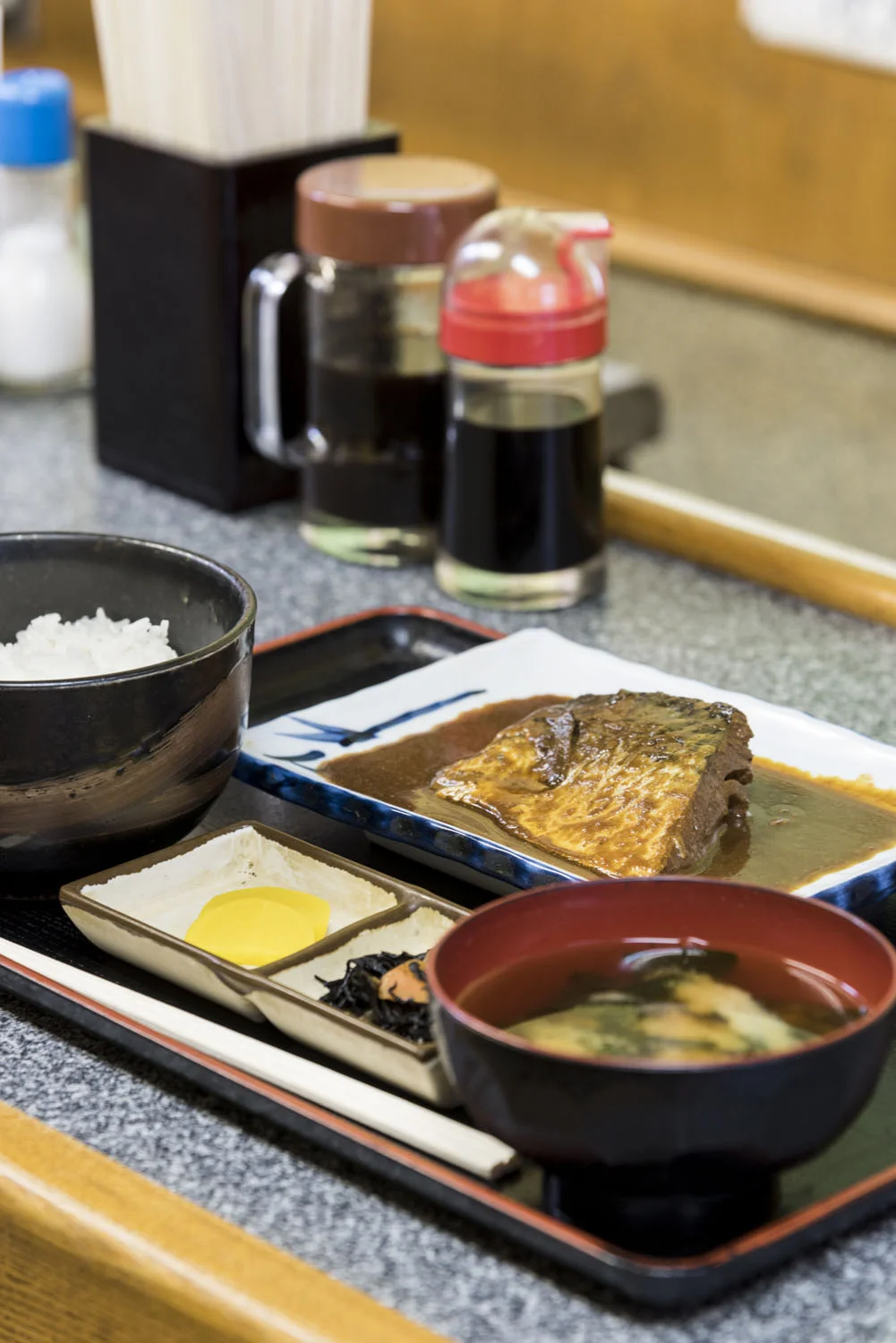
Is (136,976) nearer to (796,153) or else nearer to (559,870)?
(559,870)

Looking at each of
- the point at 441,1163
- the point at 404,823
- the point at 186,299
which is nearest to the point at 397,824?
the point at 404,823

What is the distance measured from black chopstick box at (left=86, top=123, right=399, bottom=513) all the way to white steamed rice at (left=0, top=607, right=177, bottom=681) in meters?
0.48

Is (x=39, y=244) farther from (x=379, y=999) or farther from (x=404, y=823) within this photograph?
(x=379, y=999)

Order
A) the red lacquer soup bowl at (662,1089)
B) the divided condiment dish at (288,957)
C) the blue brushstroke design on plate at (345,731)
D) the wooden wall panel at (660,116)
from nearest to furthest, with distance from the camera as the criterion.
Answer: the red lacquer soup bowl at (662,1089) → the divided condiment dish at (288,957) → the blue brushstroke design on plate at (345,731) → the wooden wall panel at (660,116)

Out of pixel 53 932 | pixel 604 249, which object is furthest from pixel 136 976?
pixel 604 249

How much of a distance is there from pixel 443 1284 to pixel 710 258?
184cm

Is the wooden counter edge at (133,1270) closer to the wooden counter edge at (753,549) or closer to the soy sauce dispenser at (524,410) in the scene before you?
the soy sauce dispenser at (524,410)

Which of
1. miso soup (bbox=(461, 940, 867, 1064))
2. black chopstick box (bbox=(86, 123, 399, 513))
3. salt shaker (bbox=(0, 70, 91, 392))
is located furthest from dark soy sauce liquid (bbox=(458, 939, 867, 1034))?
salt shaker (bbox=(0, 70, 91, 392))

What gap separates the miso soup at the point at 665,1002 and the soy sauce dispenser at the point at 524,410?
593 millimetres

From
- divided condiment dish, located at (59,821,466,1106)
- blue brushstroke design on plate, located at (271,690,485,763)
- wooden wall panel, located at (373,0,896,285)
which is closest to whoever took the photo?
divided condiment dish, located at (59,821,466,1106)

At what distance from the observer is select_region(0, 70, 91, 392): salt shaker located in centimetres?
156

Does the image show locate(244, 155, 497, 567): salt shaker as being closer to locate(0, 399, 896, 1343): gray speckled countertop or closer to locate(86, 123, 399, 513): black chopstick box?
locate(86, 123, 399, 513): black chopstick box

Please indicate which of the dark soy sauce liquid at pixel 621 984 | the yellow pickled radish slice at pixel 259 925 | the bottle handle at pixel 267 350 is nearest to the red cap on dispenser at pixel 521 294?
the bottle handle at pixel 267 350

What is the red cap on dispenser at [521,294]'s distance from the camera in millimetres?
1187
